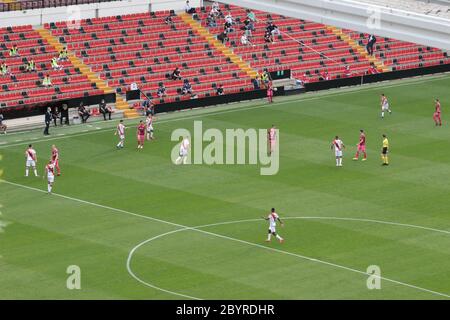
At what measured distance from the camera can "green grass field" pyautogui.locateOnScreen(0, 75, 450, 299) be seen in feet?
180

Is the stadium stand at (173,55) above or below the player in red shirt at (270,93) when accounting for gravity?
above

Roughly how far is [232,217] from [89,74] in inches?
1292

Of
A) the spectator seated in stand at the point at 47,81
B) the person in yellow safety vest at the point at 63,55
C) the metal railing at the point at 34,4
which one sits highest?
the metal railing at the point at 34,4

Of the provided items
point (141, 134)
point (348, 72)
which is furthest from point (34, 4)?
point (348, 72)

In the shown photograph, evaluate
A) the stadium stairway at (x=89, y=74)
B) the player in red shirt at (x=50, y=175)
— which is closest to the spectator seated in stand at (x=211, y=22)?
the stadium stairway at (x=89, y=74)

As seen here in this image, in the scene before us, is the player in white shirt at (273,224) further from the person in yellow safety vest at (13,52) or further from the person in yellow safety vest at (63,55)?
the person in yellow safety vest at (63,55)

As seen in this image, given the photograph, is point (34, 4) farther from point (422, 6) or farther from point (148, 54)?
point (422, 6)

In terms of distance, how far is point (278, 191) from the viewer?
230 ft

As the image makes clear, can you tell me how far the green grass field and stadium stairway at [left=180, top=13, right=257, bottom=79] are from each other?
1314 cm

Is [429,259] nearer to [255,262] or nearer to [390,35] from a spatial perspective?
[255,262]

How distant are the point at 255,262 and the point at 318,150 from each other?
23.1m

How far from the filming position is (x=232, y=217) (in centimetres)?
6506

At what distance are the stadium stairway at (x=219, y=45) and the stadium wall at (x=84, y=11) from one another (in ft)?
6.28

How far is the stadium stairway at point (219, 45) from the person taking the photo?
102 meters
